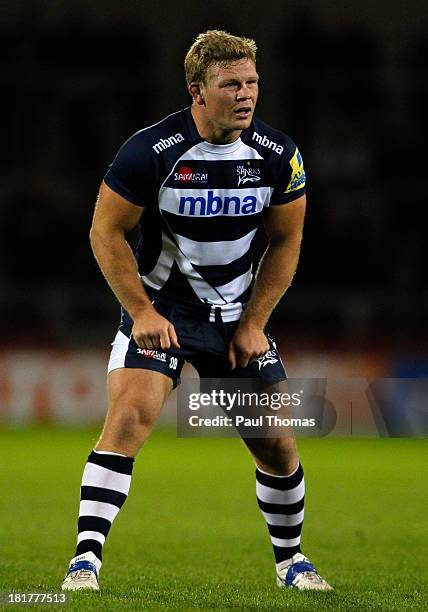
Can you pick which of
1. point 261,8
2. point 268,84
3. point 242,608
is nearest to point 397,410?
point 242,608

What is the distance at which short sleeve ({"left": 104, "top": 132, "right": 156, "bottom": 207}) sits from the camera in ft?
14.7

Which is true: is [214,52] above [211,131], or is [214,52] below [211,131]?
above

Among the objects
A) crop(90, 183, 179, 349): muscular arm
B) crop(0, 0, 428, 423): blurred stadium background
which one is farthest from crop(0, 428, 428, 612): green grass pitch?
crop(0, 0, 428, 423): blurred stadium background

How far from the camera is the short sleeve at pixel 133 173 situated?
4480 mm

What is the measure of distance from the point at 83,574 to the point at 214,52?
6.62 ft

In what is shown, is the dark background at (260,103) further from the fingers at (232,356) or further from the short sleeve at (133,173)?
the short sleeve at (133,173)

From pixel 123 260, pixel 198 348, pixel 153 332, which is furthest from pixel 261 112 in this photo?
pixel 153 332

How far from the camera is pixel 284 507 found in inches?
196

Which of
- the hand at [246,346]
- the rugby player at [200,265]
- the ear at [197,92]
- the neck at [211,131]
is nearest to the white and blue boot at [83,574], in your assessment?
the rugby player at [200,265]

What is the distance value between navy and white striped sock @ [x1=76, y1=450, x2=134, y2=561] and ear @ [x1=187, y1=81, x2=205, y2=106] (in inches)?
55.3

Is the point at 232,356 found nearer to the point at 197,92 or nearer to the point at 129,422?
the point at 129,422

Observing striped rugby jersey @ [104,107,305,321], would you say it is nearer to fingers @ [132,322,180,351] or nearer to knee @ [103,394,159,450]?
fingers @ [132,322,180,351]

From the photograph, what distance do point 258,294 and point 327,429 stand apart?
0.76 metres

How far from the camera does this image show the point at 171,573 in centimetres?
539
